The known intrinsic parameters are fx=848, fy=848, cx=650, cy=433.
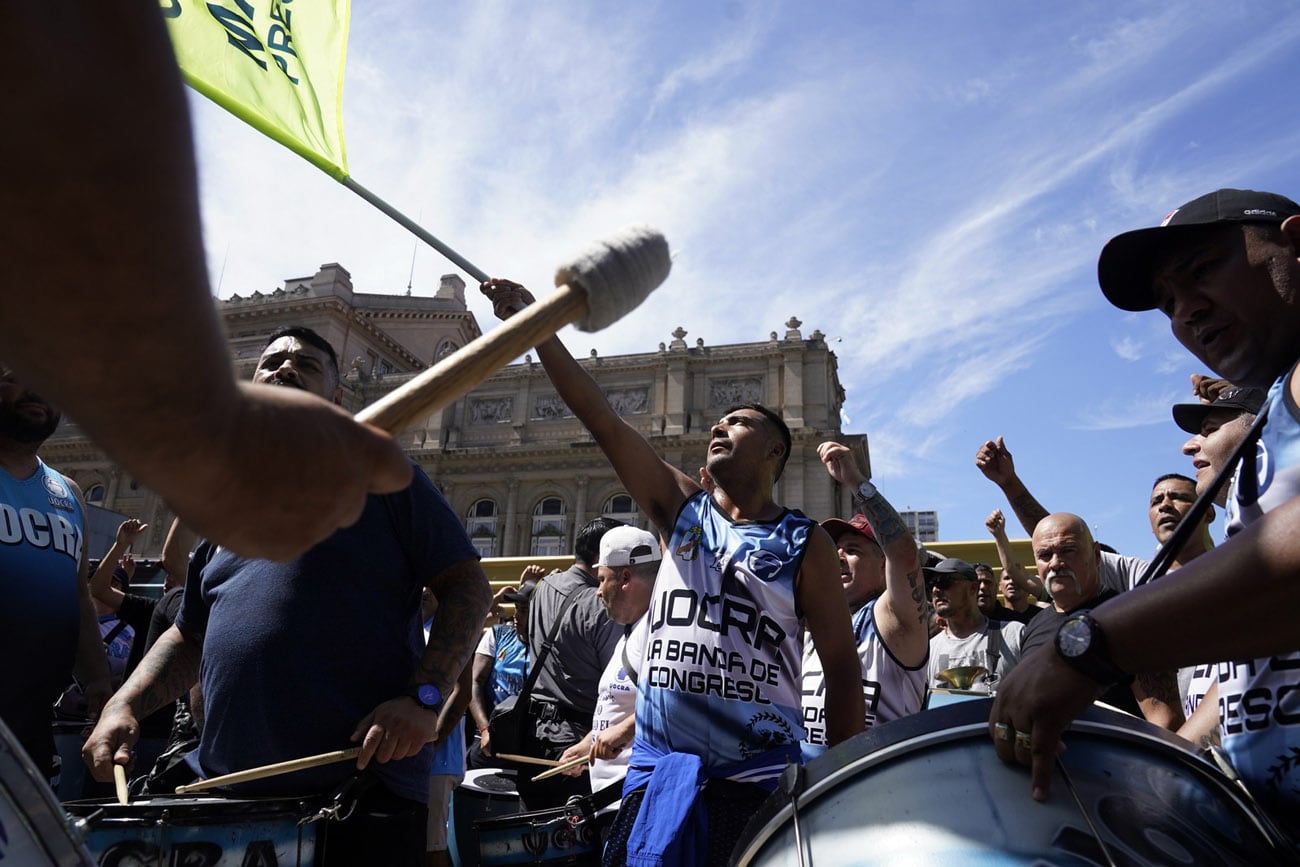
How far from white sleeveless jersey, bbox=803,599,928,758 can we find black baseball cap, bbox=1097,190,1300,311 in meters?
1.95

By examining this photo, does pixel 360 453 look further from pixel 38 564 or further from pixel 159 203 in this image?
pixel 38 564

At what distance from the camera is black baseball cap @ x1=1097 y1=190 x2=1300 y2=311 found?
1.70 m

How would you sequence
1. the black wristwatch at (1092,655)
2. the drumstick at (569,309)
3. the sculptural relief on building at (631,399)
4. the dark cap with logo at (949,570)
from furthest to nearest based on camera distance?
the sculptural relief on building at (631,399) < the dark cap with logo at (949,570) < the black wristwatch at (1092,655) < the drumstick at (569,309)

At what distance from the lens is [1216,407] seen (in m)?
3.82

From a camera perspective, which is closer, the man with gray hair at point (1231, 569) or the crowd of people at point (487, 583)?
the crowd of people at point (487, 583)

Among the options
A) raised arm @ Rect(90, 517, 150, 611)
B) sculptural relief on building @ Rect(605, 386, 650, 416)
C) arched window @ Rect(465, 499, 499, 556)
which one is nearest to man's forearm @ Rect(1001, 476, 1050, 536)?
raised arm @ Rect(90, 517, 150, 611)

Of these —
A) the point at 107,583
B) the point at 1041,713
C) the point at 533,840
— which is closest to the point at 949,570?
the point at 533,840

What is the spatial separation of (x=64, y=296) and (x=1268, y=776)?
1.82m

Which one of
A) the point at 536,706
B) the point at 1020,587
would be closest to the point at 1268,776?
the point at 536,706

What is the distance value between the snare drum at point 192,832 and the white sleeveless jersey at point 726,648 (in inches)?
50.5

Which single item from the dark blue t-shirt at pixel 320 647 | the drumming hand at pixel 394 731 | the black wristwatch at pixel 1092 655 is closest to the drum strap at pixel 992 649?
the dark blue t-shirt at pixel 320 647

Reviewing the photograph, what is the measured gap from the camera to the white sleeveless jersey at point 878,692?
142 inches

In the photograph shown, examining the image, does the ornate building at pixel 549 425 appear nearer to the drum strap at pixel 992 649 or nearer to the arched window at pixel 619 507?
the arched window at pixel 619 507

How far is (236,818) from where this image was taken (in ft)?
5.72
